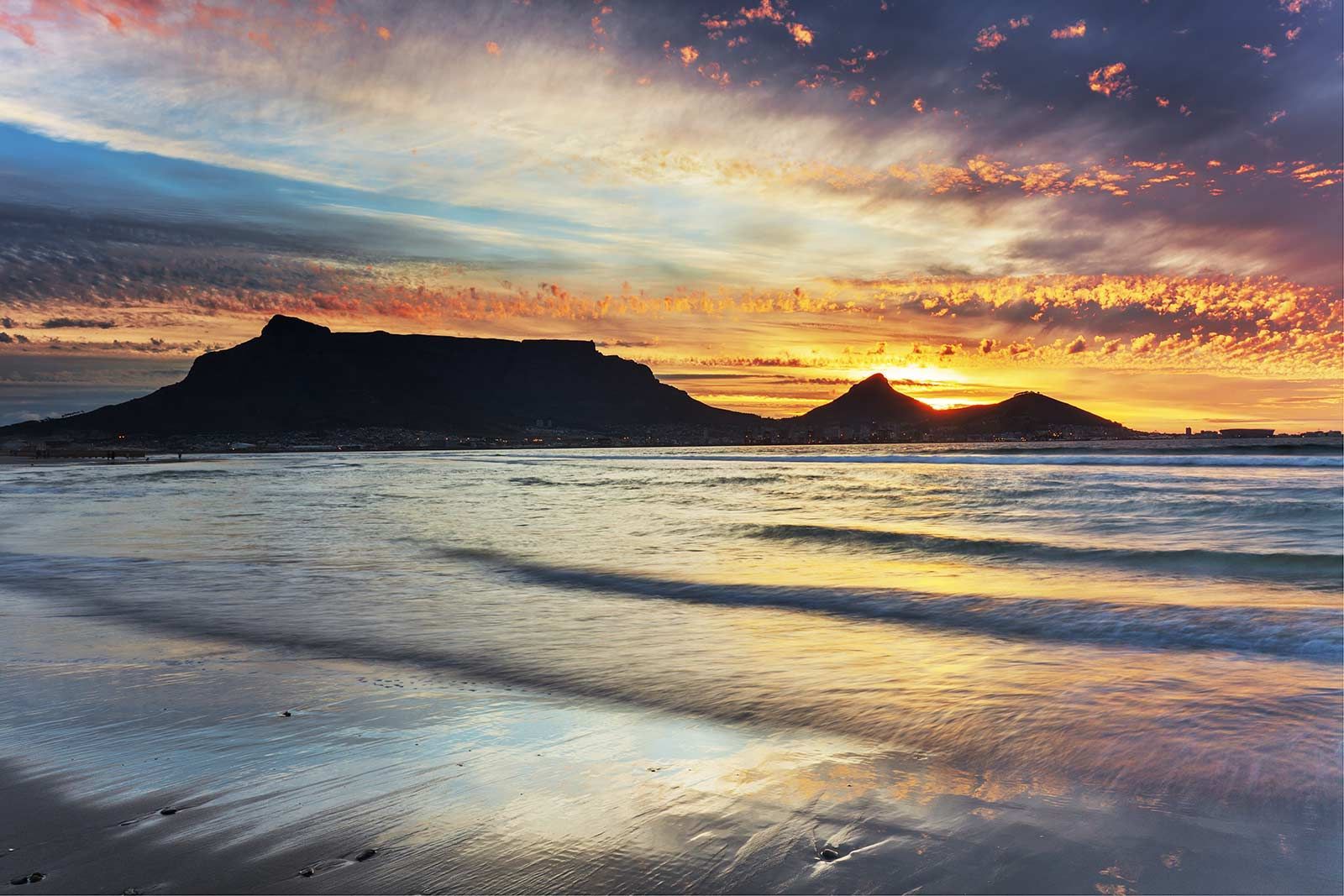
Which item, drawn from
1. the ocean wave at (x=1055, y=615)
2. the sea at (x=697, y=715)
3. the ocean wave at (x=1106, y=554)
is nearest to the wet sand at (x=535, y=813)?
the sea at (x=697, y=715)

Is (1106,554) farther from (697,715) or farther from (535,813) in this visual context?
(535,813)

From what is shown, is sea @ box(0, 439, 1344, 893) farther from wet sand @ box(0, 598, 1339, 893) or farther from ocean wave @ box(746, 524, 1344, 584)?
ocean wave @ box(746, 524, 1344, 584)

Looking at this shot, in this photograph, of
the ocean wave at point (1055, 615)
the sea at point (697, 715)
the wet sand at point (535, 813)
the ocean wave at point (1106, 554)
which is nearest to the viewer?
the wet sand at point (535, 813)

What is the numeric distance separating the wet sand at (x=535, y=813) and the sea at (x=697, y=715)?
0.02 m

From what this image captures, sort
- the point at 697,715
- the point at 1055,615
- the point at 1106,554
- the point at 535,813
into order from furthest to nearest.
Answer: the point at 1106,554
the point at 1055,615
the point at 697,715
the point at 535,813

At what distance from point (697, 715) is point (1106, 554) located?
1229 cm

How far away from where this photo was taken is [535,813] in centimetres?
391

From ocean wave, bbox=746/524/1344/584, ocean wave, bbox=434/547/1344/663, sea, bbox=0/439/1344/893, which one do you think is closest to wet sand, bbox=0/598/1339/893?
sea, bbox=0/439/1344/893

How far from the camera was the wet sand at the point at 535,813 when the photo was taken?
331 centimetres

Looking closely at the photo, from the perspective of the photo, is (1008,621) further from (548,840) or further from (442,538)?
(442,538)

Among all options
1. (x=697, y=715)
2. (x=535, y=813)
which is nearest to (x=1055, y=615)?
(x=697, y=715)

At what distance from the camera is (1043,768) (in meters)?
4.61

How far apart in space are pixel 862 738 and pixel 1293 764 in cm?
248

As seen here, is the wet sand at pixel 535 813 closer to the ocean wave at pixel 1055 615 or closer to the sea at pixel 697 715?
the sea at pixel 697 715
